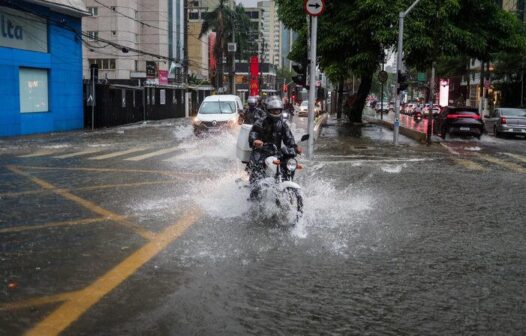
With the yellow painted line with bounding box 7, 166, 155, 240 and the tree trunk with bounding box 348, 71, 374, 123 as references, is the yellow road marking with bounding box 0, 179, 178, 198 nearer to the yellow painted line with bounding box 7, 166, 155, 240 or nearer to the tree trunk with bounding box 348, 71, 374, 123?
the yellow painted line with bounding box 7, 166, 155, 240

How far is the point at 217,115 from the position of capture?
2380cm

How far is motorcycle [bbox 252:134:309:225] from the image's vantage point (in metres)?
8.08

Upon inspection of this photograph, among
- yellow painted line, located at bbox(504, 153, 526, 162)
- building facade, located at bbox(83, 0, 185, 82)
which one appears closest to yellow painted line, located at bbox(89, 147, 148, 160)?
yellow painted line, located at bbox(504, 153, 526, 162)

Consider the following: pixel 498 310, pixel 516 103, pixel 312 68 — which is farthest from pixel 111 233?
pixel 516 103

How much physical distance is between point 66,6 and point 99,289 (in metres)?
26.0

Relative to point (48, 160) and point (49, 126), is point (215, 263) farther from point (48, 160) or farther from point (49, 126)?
point (49, 126)

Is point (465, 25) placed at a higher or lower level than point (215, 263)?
higher

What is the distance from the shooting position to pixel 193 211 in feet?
29.3

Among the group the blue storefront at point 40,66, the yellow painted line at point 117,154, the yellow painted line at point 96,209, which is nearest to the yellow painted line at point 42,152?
the yellow painted line at point 117,154

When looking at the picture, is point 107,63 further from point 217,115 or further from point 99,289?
point 99,289

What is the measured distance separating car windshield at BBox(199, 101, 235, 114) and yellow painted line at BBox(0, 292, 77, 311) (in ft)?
64.3

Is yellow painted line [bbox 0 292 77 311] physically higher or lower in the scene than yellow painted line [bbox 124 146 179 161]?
lower

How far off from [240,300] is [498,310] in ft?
6.52

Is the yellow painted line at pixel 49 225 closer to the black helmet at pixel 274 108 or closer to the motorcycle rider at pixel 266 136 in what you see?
the motorcycle rider at pixel 266 136
